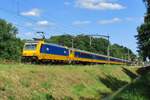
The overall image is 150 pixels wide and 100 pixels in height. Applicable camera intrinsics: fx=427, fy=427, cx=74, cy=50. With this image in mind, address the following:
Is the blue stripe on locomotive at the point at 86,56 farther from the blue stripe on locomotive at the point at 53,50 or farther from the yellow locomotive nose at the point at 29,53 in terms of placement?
the yellow locomotive nose at the point at 29,53

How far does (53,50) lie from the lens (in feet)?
182

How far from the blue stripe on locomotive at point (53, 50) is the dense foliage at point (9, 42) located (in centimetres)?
5301

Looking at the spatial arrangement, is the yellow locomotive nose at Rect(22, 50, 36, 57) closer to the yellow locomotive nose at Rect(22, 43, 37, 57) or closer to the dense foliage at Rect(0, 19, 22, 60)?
the yellow locomotive nose at Rect(22, 43, 37, 57)

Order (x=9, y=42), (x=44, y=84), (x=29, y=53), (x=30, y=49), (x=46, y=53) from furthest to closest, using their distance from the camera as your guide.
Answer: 1. (x=9, y=42)
2. (x=46, y=53)
3. (x=30, y=49)
4. (x=29, y=53)
5. (x=44, y=84)

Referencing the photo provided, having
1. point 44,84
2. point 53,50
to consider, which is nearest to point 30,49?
point 53,50

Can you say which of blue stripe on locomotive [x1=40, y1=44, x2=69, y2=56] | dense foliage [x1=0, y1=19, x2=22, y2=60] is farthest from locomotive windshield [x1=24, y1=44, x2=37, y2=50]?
dense foliage [x1=0, y1=19, x2=22, y2=60]

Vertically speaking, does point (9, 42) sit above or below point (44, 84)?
above

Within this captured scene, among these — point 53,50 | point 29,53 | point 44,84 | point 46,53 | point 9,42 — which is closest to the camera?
point 44,84

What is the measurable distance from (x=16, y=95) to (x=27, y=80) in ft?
13.0

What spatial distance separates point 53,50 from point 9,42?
7239 centimetres

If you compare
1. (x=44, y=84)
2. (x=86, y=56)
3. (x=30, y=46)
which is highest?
(x=30, y=46)

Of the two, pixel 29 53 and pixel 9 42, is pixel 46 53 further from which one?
pixel 9 42

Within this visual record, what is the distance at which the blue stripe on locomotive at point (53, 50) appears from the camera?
52.2m

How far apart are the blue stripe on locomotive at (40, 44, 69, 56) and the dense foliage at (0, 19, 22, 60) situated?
53.0 meters
